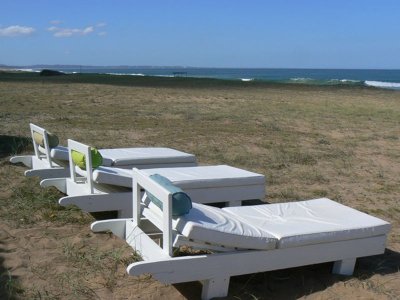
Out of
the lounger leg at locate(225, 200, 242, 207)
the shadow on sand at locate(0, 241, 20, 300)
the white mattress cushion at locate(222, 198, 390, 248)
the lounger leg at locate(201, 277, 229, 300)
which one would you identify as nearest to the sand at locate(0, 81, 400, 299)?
the shadow on sand at locate(0, 241, 20, 300)

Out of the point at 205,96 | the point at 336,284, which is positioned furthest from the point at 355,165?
the point at 205,96

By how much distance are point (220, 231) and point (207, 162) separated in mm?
5222

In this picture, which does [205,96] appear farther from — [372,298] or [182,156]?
[372,298]

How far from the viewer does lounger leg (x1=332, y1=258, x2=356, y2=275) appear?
4.42 metres

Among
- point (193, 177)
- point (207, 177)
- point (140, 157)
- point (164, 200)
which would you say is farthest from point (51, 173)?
point (164, 200)

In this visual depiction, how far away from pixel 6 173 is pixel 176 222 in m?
4.22

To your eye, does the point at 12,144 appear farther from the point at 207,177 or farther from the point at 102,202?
the point at 207,177

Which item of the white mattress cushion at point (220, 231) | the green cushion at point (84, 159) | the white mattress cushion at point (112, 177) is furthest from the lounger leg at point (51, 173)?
the white mattress cushion at point (220, 231)

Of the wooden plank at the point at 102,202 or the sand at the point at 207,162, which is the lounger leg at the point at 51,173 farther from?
the wooden plank at the point at 102,202

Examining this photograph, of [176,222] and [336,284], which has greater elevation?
[176,222]

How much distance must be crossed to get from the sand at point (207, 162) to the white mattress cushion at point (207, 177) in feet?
2.94

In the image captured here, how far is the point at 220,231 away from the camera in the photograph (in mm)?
3807

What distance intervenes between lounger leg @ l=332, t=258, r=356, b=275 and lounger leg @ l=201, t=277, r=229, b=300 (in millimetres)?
1022

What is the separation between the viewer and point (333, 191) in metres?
7.41
